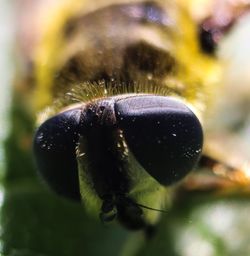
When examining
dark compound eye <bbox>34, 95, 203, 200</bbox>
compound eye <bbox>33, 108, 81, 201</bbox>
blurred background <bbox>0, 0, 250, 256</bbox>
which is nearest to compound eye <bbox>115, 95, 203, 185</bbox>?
dark compound eye <bbox>34, 95, 203, 200</bbox>

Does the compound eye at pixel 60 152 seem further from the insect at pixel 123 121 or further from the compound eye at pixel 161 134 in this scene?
the compound eye at pixel 161 134

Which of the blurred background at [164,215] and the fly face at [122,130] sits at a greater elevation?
the fly face at [122,130]

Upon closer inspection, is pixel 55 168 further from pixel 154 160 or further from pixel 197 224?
pixel 197 224

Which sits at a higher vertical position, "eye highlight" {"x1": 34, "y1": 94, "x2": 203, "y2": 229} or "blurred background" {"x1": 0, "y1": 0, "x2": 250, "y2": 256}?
"eye highlight" {"x1": 34, "y1": 94, "x2": 203, "y2": 229}

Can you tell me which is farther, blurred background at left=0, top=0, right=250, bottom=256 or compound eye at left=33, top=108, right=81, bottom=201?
blurred background at left=0, top=0, right=250, bottom=256

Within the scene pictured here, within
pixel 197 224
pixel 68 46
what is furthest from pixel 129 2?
pixel 197 224

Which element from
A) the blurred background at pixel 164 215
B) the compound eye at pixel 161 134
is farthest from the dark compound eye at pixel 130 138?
the blurred background at pixel 164 215

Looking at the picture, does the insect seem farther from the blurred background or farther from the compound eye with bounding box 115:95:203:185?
the blurred background

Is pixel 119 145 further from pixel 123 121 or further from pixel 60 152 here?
pixel 60 152
